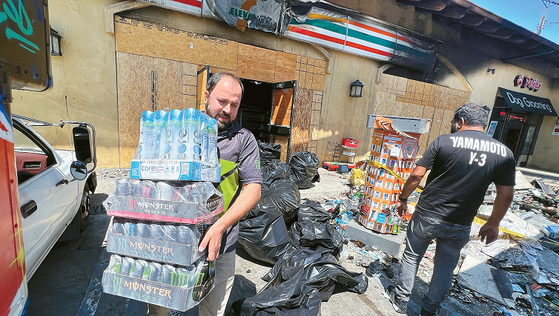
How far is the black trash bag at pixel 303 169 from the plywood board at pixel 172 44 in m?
3.31

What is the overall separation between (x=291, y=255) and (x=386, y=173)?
75.4 inches

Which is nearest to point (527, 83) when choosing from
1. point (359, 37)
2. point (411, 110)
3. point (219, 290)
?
point (411, 110)

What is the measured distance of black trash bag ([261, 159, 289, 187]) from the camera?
15.3 feet

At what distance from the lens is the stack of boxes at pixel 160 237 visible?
1.19 meters

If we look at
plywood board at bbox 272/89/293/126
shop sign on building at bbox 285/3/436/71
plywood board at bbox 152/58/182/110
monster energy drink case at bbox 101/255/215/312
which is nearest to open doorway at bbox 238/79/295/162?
plywood board at bbox 272/89/293/126

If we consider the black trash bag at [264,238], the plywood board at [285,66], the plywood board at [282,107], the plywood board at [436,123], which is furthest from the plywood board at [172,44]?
the plywood board at [436,123]

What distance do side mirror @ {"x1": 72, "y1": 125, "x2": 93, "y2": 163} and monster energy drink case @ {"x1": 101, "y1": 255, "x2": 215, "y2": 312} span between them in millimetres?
1271

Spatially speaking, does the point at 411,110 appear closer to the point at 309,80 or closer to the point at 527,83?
the point at 309,80

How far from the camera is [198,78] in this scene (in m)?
6.32

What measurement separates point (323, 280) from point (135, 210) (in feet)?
6.15

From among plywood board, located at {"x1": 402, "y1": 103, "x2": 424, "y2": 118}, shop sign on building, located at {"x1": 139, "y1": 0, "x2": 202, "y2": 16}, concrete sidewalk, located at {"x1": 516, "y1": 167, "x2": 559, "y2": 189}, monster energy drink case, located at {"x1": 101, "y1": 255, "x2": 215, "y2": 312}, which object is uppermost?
shop sign on building, located at {"x1": 139, "y1": 0, "x2": 202, "y2": 16}

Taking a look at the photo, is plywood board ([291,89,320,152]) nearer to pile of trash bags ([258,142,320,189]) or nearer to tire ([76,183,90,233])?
pile of trash bags ([258,142,320,189])

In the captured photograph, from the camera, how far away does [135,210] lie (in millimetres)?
1225

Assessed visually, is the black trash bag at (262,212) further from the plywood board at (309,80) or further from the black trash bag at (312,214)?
the plywood board at (309,80)
